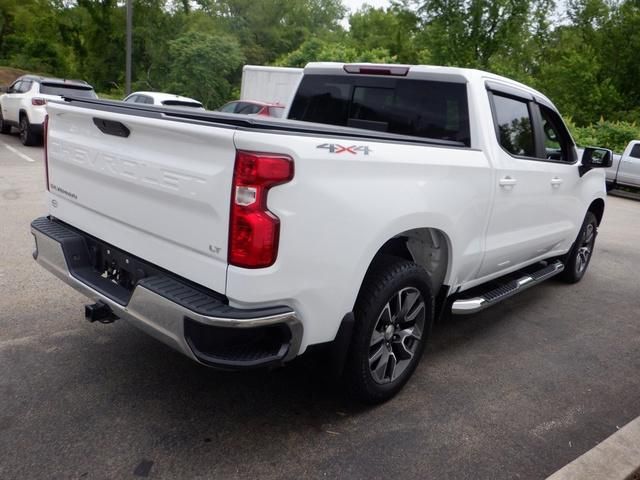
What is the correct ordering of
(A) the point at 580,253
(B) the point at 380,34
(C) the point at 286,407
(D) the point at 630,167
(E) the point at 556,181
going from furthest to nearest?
(B) the point at 380,34 → (D) the point at 630,167 → (A) the point at 580,253 → (E) the point at 556,181 → (C) the point at 286,407

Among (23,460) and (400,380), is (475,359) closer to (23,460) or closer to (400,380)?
(400,380)

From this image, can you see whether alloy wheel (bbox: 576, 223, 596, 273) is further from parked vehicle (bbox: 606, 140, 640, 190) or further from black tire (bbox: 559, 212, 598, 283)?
parked vehicle (bbox: 606, 140, 640, 190)

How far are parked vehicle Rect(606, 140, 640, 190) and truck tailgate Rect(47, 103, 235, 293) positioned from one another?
16.9 m

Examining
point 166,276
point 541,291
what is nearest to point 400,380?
point 166,276

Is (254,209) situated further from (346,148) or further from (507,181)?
(507,181)

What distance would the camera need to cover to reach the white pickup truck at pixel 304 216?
2391mm

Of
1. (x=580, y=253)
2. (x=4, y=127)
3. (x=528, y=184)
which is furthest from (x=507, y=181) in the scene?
(x=4, y=127)

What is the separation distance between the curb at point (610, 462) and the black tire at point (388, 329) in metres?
0.99

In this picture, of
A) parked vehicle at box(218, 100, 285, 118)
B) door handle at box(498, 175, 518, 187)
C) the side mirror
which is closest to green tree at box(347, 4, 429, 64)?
parked vehicle at box(218, 100, 285, 118)

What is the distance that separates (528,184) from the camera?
4266mm

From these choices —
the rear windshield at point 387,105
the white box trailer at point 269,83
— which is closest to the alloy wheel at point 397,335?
the rear windshield at point 387,105

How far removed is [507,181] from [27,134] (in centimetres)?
1302

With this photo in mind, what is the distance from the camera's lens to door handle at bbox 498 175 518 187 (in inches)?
152

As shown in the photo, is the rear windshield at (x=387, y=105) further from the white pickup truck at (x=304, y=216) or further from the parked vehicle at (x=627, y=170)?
the parked vehicle at (x=627, y=170)
